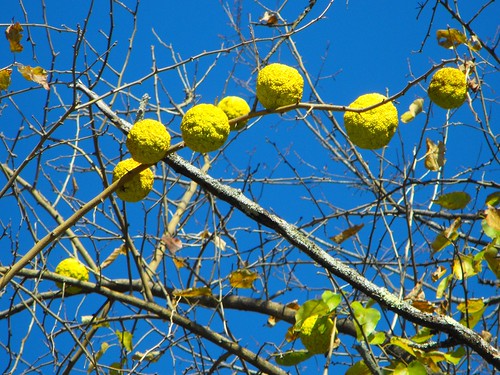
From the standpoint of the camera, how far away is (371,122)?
2051 millimetres

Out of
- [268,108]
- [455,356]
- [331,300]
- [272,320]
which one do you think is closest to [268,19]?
[268,108]

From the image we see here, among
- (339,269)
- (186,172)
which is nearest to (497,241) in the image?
(339,269)

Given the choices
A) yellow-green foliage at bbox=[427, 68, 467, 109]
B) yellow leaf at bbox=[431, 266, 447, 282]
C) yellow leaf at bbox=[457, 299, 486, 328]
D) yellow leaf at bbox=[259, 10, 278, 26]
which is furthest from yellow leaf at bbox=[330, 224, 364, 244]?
yellow leaf at bbox=[259, 10, 278, 26]

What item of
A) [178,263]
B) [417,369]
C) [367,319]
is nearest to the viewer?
[417,369]

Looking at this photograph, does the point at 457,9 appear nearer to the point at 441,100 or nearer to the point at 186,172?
the point at 441,100

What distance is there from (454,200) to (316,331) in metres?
0.89

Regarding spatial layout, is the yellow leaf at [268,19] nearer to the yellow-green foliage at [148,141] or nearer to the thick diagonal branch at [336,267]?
the thick diagonal branch at [336,267]

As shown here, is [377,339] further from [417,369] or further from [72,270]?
[72,270]

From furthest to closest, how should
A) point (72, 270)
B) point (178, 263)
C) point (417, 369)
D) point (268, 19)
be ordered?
point (178, 263), point (268, 19), point (72, 270), point (417, 369)

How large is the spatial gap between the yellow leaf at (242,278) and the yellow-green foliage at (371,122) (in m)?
1.20

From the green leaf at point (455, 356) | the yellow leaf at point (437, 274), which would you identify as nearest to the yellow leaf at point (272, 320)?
the yellow leaf at point (437, 274)

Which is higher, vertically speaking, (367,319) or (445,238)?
(445,238)

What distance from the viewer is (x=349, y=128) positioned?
209 centimetres

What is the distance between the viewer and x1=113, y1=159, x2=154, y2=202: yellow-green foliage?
218 centimetres
